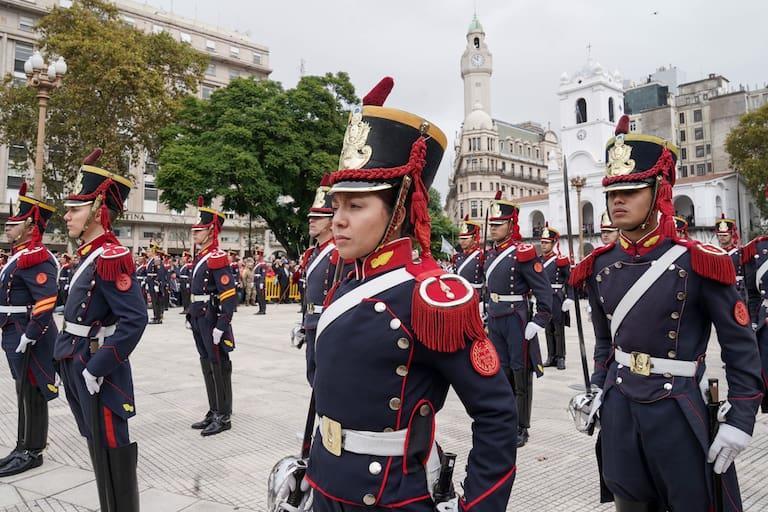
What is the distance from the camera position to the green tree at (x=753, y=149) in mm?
42000

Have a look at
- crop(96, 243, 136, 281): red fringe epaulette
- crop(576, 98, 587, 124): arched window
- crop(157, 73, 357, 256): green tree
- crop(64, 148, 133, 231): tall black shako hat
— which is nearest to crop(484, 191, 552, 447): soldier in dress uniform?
crop(96, 243, 136, 281): red fringe epaulette

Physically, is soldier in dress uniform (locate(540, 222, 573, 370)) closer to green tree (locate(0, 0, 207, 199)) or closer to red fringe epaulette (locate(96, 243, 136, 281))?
red fringe epaulette (locate(96, 243, 136, 281))

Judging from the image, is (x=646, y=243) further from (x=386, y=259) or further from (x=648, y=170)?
(x=386, y=259)

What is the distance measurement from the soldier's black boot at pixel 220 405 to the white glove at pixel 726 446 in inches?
211

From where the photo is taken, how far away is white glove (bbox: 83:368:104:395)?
3770 millimetres

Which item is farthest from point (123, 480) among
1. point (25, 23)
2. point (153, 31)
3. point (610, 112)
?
point (610, 112)

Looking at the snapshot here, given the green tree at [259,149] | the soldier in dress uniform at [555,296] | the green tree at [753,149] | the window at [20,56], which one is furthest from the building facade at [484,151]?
the soldier in dress uniform at [555,296]

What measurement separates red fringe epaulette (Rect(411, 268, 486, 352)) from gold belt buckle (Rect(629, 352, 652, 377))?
4.75 feet

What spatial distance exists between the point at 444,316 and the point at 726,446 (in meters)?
1.81

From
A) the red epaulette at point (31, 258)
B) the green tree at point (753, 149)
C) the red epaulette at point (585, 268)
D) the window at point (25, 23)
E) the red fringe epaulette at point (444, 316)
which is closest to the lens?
the red fringe epaulette at point (444, 316)

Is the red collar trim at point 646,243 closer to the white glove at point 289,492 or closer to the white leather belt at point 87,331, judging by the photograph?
the white glove at point 289,492

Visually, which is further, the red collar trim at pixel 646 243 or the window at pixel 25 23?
the window at pixel 25 23

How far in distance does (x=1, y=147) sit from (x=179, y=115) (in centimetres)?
2493

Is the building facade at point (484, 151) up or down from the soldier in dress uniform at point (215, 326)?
up
